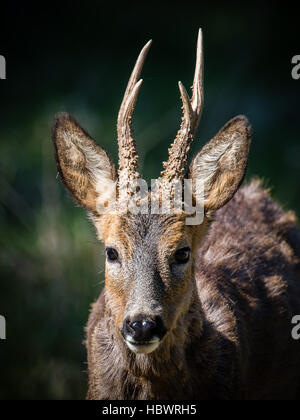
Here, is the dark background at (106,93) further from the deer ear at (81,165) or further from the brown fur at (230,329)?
the deer ear at (81,165)

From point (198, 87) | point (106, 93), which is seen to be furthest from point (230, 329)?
point (106, 93)

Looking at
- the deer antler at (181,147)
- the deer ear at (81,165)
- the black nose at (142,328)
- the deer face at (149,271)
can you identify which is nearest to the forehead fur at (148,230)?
the deer face at (149,271)

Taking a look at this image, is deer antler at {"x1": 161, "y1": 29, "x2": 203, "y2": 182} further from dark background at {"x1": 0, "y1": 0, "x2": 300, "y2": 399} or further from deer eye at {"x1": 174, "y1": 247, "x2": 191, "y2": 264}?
dark background at {"x1": 0, "y1": 0, "x2": 300, "y2": 399}

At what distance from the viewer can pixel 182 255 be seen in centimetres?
514

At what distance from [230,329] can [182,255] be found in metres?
0.90

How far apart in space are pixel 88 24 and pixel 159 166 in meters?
2.86

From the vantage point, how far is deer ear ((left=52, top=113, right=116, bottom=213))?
5.38 metres

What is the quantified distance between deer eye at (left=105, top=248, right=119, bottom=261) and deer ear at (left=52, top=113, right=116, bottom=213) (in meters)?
0.45

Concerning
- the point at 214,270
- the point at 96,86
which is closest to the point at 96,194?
the point at 214,270

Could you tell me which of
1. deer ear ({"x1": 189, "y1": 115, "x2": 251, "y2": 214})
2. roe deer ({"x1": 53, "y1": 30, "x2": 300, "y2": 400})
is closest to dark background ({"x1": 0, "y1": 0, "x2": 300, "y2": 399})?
roe deer ({"x1": 53, "y1": 30, "x2": 300, "y2": 400})

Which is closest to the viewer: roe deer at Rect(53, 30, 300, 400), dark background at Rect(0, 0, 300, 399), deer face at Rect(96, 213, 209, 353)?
deer face at Rect(96, 213, 209, 353)

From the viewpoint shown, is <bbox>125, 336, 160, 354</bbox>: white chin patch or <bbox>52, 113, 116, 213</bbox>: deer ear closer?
<bbox>125, 336, 160, 354</bbox>: white chin patch

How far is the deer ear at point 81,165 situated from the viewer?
212 inches
